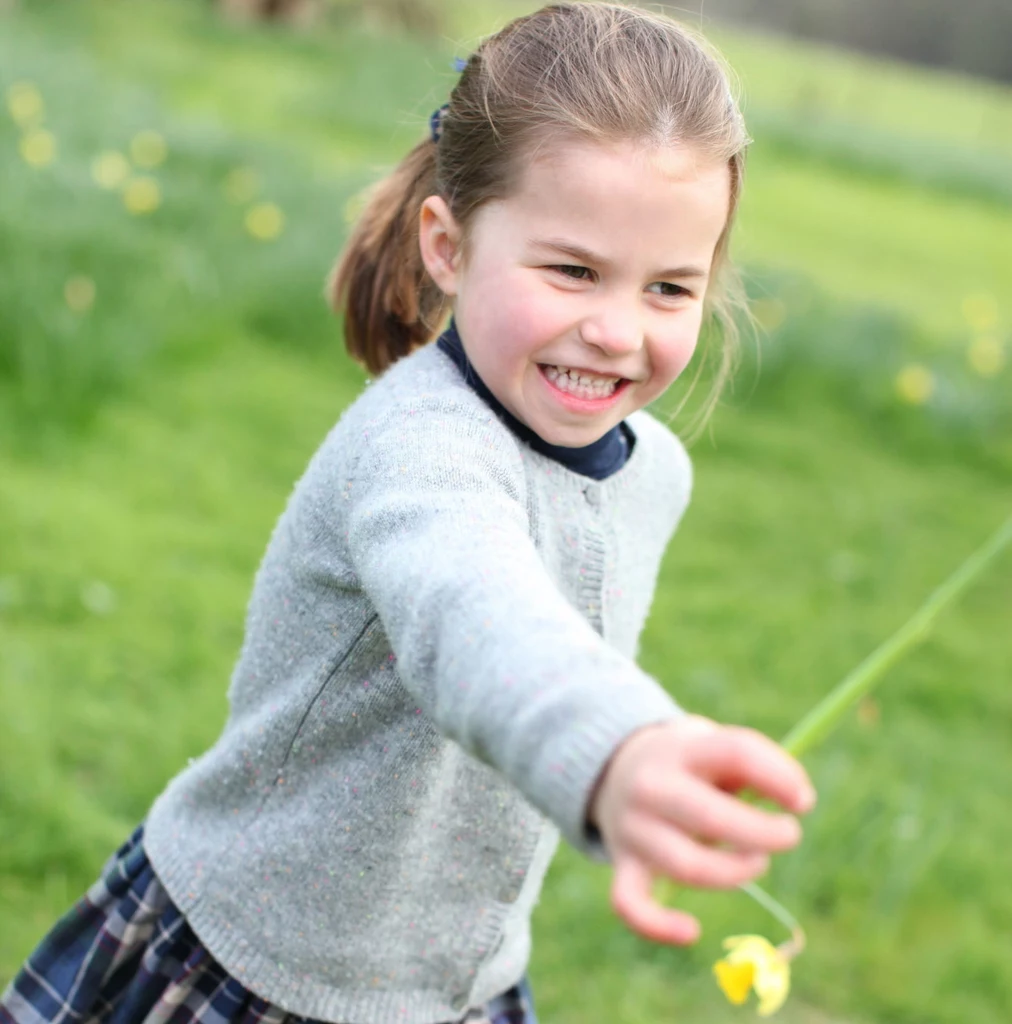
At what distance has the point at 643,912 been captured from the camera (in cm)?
70

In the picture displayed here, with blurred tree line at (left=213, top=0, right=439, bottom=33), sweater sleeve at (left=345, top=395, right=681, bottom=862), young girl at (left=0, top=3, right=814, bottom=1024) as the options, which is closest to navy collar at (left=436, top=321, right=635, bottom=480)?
young girl at (left=0, top=3, right=814, bottom=1024)

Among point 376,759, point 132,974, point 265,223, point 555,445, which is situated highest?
point 555,445

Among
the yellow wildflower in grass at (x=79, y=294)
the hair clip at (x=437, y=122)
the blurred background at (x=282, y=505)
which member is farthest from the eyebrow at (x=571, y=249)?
the yellow wildflower in grass at (x=79, y=294)

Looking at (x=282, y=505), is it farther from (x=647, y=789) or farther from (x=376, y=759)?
(x=647, y=789)

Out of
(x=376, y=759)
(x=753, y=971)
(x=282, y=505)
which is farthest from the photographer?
(x=282, y=505)

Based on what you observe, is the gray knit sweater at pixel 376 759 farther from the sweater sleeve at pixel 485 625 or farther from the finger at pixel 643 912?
the finger at pixel 643 912

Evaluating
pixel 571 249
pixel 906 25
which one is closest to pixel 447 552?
pixel 571 249

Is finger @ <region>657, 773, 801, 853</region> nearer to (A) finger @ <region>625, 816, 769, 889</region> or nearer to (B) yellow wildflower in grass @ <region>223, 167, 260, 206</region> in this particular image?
(A) finger @ <region>625, 816, 769, 889</region>

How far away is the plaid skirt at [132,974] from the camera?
1.45 m

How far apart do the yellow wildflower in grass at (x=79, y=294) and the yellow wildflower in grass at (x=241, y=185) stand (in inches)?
48.0

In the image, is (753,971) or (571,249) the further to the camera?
(753,971)

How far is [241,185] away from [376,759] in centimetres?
413

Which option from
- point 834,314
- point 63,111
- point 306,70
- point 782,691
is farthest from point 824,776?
point 306,70

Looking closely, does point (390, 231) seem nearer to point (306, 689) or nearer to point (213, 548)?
point (306, 689)
